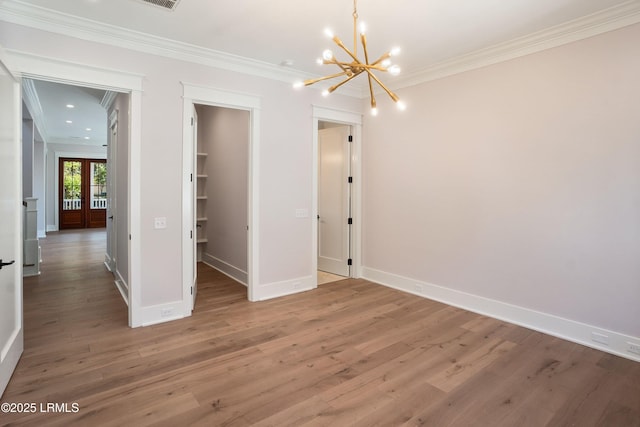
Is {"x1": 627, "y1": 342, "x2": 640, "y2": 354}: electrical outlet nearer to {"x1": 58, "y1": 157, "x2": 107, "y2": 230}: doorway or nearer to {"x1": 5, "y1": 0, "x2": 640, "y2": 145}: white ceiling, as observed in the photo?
{"x1": 5, "y1": 0, "x2": 640, "y2": 145}: white ceiling

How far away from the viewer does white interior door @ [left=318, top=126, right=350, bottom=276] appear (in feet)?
18.5

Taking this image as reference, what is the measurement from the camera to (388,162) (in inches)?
201

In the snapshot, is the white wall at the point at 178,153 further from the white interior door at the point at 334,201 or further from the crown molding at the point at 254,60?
the white interior door at the point at 334,201

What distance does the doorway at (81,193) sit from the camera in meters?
11.8

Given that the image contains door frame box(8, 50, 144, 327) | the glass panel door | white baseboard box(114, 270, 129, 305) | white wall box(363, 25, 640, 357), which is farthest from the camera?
the glass panel door

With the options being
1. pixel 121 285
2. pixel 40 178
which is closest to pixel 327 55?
pixel 121 285

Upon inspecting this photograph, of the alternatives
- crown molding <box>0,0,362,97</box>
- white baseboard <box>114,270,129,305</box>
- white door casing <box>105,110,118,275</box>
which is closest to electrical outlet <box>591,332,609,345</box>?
crown molding <box>0,0,362,97</box>

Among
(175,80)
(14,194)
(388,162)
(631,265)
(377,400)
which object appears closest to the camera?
(377,400)

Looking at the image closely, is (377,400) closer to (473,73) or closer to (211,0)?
(211,0)

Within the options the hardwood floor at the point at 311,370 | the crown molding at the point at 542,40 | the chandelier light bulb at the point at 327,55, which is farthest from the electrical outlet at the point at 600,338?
the chandelier light bulb at the point at 327,55

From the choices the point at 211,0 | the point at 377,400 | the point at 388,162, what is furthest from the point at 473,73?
the point at 377,400

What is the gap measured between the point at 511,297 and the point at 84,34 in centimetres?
512

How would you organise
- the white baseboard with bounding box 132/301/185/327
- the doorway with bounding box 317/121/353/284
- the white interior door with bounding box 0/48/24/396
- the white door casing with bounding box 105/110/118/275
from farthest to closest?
the doorway with bounding box 317/121/353/284 < the white door casing with bounding box 105/110/118/275 < the white baseboard with bounding box 132/301/185/327 < the white interior door with bounding box 0/48/24/396

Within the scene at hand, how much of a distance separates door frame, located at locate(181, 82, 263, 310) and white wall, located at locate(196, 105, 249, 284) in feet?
1.71
